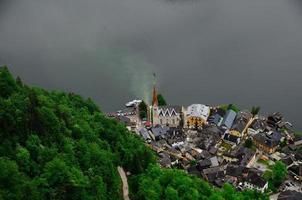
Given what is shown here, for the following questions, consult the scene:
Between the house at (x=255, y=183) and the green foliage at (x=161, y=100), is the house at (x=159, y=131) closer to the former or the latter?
the green foliage at (x=161, y=100)

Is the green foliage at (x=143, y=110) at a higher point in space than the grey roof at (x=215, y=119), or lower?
higher

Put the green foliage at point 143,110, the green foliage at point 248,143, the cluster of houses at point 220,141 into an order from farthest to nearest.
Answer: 1. the green foliage at point 143,110
2. the green foliage at point 248,143
3. the cluster of houses at point 220,141

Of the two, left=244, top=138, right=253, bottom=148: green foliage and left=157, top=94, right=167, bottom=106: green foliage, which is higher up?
left=157, top=94, right=167, bottom=106: green foliage

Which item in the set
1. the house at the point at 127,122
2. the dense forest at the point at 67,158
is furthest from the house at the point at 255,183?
the house at the point at 127,122

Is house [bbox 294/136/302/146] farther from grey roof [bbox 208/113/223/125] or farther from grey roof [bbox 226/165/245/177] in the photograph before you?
grey roof [bbox 226/165/245/177]

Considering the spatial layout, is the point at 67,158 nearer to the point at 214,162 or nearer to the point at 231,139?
the point at 214,162

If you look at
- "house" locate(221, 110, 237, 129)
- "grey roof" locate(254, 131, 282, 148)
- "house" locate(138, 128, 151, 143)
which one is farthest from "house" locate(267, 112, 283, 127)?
"house" locate(138, 128, 151, 143)
